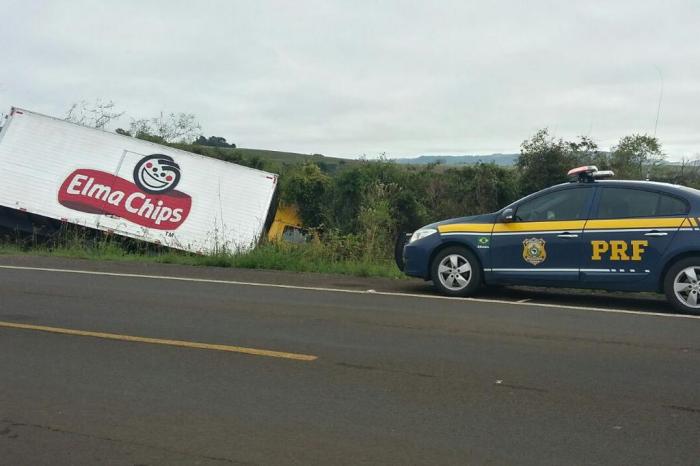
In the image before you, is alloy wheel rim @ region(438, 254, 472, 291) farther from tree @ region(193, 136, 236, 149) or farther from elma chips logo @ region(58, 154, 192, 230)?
tree @ region(193, 136, 236, 149)

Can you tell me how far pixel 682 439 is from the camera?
4965 millimetres

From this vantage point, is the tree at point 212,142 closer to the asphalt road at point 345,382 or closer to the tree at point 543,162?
the tree at point 543,162

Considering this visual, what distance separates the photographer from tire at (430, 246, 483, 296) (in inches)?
418

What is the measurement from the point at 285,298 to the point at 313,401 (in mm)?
4866

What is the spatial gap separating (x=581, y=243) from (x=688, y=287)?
140 centimetres

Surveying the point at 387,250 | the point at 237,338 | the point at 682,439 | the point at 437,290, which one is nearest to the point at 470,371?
the point at 682,439

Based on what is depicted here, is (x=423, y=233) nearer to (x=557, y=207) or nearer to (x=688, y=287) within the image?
(x=557, y=207)

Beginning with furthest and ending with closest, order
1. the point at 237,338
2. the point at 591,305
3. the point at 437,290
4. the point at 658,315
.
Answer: the point at 437,290, the point at 591,305, the point at 658,315, the point at 237,338

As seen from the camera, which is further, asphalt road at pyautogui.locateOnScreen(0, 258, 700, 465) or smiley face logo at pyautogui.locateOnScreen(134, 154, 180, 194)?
smiley face logo at pyautogui.locateOnScreen(134, 154, 180, 194)

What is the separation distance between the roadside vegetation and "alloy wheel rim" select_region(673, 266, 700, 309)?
5.05m

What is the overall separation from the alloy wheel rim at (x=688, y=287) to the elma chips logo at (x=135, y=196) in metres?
14.1

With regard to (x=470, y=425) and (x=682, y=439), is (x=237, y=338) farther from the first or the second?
(x=682, y=439)

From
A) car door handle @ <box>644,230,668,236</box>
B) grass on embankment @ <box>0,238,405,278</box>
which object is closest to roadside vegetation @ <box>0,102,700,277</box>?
grass on embankment @ <box>0,238,405,278</box>

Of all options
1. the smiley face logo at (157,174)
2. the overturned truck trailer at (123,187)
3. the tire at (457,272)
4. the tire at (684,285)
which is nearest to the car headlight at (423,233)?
the tire at (457,272)
